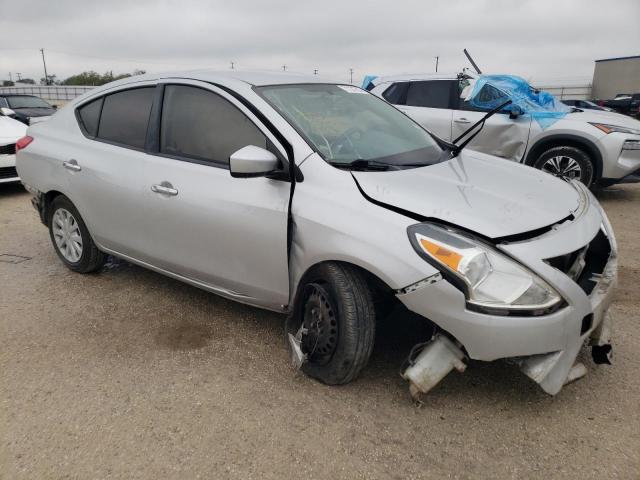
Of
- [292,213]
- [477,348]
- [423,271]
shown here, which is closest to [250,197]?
[292,213]

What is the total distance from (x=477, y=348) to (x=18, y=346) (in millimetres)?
2795

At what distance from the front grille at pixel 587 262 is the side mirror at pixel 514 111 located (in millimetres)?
4490

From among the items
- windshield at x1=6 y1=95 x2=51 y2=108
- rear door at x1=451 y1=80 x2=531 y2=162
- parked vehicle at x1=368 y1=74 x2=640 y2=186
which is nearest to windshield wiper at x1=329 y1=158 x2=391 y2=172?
parked vehicle at x1=368 y1=74 x2=640 y2=186

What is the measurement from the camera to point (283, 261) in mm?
2816

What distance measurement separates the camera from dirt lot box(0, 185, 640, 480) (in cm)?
225

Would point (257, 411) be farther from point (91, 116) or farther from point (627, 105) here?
point (627, 105)

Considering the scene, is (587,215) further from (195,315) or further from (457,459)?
(195,315)

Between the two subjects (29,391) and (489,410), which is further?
(29,391)

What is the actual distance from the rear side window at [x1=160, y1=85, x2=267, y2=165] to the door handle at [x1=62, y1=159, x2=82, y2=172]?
2.99 ft

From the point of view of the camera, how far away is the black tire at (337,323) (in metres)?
2.56

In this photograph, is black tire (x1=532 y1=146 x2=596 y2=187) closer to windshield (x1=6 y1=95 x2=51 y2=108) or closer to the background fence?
windshield (x1=6 y1=95 x2=51 y2=108)

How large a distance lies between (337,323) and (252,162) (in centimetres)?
93

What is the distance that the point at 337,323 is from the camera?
2635mm

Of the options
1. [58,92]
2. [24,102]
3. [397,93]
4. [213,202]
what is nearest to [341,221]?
[213,202]
